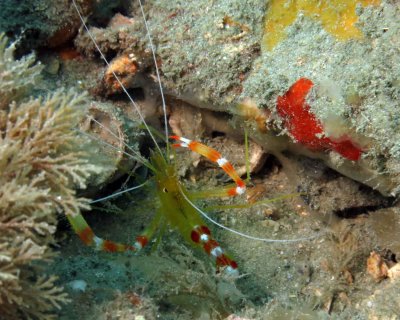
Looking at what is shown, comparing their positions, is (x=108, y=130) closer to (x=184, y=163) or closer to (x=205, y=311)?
(x=184, y=163)

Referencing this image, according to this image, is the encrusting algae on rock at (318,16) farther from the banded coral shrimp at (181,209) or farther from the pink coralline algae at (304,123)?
the banded coral shrimp at (181,209)

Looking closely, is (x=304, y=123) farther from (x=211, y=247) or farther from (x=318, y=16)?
(x=211, y=247)

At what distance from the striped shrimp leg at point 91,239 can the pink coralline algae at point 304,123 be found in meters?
1.80

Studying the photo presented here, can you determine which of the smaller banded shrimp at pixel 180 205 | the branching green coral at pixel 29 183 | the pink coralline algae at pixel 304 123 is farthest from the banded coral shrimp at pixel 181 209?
the branching green coral at pixel 29 183

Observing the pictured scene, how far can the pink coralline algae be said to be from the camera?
3312 millimetres

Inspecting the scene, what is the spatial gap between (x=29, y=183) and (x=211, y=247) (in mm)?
2348

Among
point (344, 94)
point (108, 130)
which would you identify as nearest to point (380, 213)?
point (344, 94)

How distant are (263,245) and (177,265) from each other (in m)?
1.16

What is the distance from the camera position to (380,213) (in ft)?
14.0

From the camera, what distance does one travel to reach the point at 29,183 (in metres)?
2.17

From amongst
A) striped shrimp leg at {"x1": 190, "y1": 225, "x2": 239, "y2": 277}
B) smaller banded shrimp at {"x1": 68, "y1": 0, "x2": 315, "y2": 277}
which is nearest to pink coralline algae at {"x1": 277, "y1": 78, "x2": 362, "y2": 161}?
smaller banded shrimp at {"x1": 68, "y1": 0, "x2": 315, "y2": 277}

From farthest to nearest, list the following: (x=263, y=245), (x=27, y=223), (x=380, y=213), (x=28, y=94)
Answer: (x=263, y=245) → (x=380, y=213) → (x=28, y=94) → (x=27, y=223)

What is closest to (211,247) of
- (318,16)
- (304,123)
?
(304,123)

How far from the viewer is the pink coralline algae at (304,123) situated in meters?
3.31
